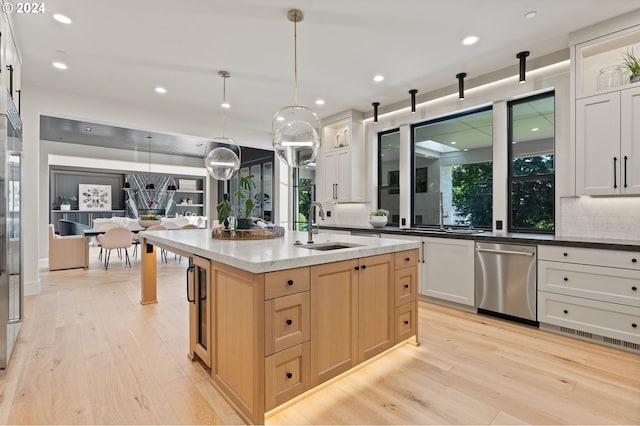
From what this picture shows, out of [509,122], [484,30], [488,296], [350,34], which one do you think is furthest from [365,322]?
[509,122]

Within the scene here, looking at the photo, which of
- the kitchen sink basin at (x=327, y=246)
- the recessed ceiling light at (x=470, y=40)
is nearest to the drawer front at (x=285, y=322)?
the kitchen sink basin at (x=327, y=246)

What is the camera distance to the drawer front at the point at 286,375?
1.66m

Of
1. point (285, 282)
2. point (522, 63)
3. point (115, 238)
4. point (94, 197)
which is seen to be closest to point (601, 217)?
point (522, 63)

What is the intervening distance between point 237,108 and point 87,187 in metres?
7.77

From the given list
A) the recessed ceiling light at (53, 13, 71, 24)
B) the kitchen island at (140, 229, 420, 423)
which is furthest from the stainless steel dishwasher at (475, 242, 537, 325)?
the recessed ceiling light at (53, 13, 71, 24)

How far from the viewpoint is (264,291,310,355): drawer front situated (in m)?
1.64

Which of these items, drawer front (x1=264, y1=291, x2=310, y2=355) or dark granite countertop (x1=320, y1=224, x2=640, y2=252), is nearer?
drawer front (x1=264, y1=291, x2=310, y2=355)

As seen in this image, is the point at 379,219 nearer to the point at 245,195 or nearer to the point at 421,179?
the point at 421,179

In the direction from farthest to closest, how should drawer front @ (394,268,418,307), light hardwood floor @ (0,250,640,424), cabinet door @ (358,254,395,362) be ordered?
drawer front @ (394,268,418,307)
cabinet door @ (358,254,395,362)
light hardwood floor @ (0,250,640,424)

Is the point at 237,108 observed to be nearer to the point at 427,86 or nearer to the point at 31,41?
the point at 31,41

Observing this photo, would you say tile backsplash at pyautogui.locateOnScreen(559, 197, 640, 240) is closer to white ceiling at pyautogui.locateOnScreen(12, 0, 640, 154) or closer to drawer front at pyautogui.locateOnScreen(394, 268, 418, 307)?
white ceiling at pyautogui.locateOnScreen(12, 0, 640, 154)

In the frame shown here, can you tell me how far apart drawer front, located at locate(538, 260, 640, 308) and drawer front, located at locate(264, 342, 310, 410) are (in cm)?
249

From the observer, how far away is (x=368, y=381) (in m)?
2.15

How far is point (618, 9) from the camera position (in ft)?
8.82
